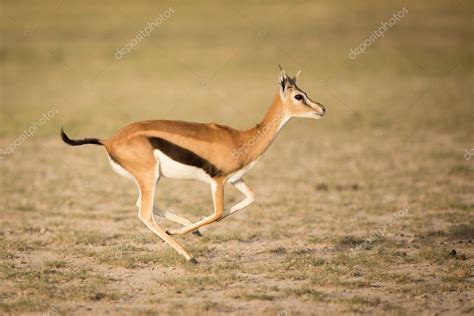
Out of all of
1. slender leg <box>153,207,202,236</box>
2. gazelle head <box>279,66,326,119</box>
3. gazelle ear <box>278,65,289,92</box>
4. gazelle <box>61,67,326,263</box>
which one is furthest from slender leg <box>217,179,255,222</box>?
gazelle ear <box>278,65,289,92</box>

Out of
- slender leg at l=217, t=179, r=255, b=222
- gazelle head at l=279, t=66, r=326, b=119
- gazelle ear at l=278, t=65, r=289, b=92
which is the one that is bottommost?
slender leg at l=217, t=179, r=255, b=222

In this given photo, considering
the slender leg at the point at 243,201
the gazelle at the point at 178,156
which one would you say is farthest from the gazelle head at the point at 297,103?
the slender leg at the point at 243,201

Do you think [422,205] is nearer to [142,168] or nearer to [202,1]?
[142,168]

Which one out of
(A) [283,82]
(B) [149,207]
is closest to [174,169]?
(B) [149,207]

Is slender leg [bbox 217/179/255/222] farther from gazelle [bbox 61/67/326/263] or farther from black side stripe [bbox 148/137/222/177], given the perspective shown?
black side stripe [bbox 148/137/222/177]

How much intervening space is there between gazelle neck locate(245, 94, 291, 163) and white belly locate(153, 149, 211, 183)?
2.77ft

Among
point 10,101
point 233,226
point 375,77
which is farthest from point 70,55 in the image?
point 233,226

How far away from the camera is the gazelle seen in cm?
877

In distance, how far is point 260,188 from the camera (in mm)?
13852

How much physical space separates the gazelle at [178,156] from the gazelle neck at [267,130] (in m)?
0.02

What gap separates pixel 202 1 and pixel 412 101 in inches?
1290

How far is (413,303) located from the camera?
7.34 meters

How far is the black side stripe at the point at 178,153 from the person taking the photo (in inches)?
347

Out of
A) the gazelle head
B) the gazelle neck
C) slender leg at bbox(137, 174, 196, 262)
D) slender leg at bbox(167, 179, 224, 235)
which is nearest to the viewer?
slender leg at bbox(137, 174, 196, 262)
